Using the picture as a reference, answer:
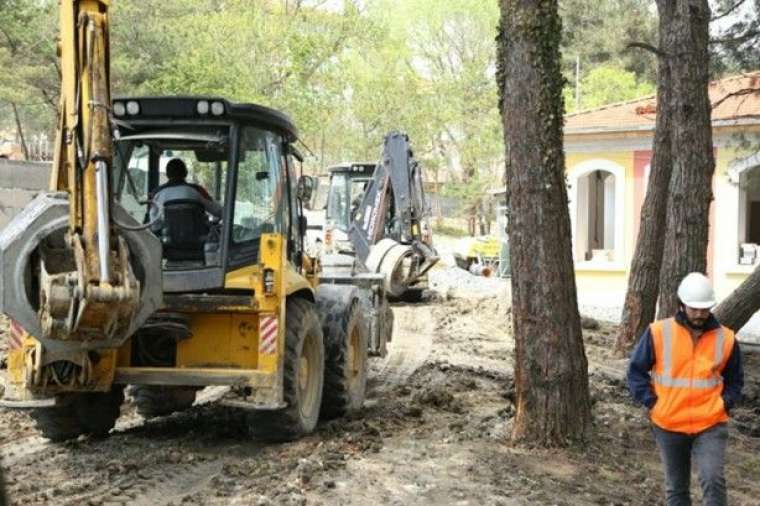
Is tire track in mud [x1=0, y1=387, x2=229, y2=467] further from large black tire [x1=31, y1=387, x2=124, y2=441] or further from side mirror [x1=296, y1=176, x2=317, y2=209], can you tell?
side mirror [x1=296, y1=176, x2=317, y2=209]

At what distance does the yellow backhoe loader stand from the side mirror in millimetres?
22

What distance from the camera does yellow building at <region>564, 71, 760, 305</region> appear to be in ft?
78.3

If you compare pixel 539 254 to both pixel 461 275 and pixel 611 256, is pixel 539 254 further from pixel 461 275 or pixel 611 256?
pixel 461 275

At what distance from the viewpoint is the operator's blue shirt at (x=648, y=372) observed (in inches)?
236

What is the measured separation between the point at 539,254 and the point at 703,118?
4049 mm

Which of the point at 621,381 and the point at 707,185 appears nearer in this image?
the point at 707,185

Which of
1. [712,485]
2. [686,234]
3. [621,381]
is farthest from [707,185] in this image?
[712,485]

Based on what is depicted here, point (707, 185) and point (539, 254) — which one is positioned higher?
point (707, 185)

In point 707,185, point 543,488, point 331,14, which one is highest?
point 331,14

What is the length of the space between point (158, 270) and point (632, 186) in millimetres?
19582

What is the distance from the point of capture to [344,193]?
22172 millimetres

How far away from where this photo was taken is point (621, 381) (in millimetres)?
12109

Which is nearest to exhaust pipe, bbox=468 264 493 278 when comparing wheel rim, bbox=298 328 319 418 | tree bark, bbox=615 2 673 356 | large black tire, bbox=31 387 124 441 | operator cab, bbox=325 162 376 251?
operator cab, bbox=325 162 376 251

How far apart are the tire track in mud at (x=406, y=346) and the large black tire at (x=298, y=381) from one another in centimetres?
342
